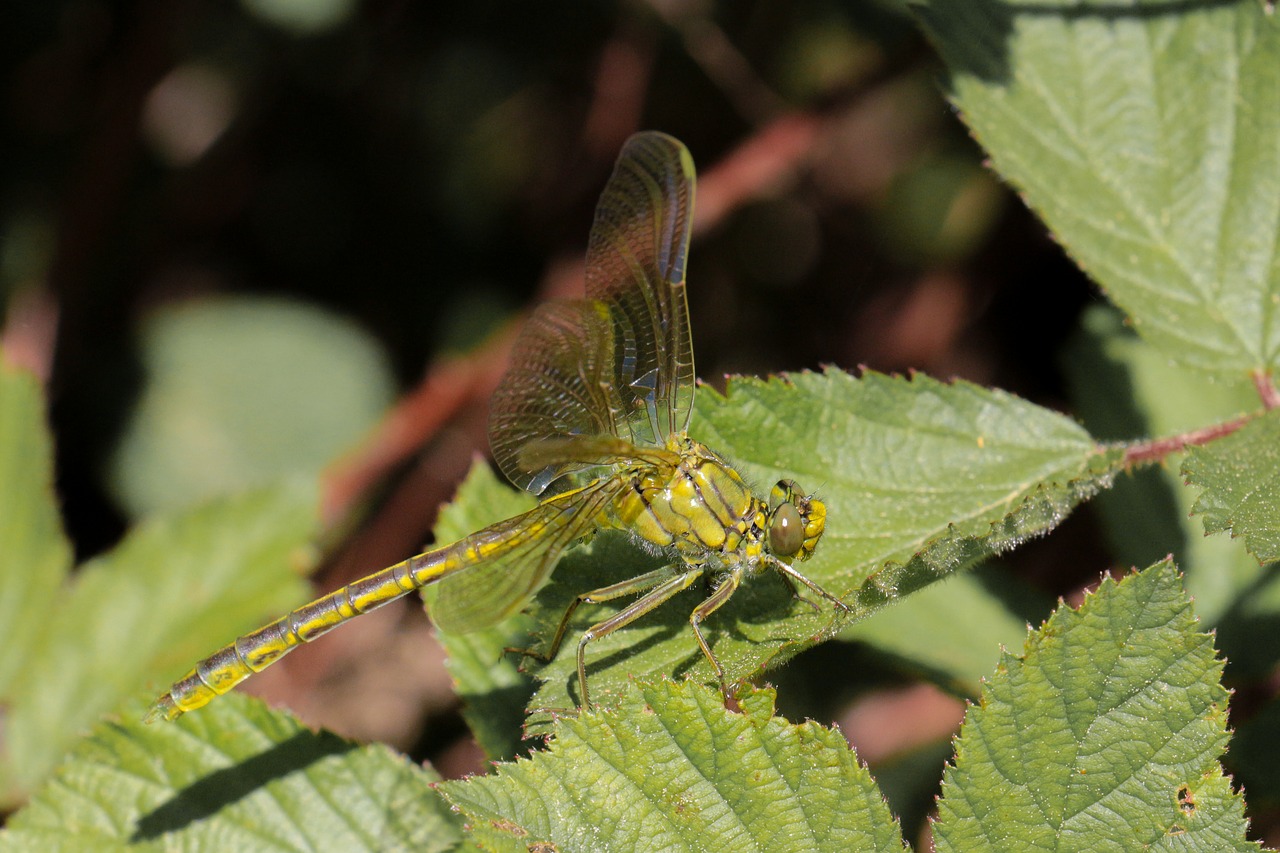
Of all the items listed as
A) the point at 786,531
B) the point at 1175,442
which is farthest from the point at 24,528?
the point at 1175,442

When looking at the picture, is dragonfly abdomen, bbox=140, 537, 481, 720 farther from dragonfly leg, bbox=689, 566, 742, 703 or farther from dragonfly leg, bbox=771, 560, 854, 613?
dragonfly leg, bbox=771, 560, 854, 613

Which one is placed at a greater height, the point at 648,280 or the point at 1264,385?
the point at 648,280

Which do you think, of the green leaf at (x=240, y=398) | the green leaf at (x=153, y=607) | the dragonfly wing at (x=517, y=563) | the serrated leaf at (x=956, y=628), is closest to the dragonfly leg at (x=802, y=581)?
the dragonfly wing at (x=517, y=563)

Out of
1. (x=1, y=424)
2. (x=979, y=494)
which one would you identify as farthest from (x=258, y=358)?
(x=979, y=494)

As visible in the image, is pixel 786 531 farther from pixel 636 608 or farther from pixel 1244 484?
pixel 1244 484

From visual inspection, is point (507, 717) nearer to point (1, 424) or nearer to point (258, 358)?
point (1, 424)

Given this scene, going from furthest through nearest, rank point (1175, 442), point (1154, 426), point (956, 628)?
point (1154, 426) < point (956, 628) < point (1175, 442)
